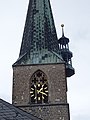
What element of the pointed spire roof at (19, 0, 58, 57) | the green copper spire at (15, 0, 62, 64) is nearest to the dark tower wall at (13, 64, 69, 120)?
the green copper spire at (15, 0, 62, 64)

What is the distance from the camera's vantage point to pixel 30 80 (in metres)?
31.6

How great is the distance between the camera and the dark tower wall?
30.4 meters

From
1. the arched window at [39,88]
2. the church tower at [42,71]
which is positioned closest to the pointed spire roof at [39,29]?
the church tower at [42,71]

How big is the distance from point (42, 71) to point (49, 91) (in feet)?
4.42

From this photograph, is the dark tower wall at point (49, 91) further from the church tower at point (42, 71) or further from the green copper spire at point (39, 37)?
the green copper spire at point (39, 37)

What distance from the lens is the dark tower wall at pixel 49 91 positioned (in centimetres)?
3036

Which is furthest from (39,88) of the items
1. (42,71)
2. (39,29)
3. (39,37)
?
(39,29)

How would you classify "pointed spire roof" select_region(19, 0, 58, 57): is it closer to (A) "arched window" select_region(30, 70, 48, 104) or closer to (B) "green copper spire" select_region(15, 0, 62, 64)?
(B) "green copper spire" select_region(15, 0, 62, 64)

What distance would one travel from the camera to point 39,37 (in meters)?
33.0

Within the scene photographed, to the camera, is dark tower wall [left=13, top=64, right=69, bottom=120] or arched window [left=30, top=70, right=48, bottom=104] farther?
arched window [left=30, top=70, right=48, bottom=104]

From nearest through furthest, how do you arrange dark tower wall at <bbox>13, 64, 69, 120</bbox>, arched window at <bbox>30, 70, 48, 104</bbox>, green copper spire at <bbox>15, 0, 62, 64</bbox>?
dark tower wall at <bbox>13, 64, 69, 120</bbox> → arched window at <bbox>30, 70, 48, 104</bbox> → green copper spire at <bbox>15, 0, 62, 64</bbox>

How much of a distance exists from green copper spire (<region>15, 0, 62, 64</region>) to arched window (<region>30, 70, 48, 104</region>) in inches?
35.4

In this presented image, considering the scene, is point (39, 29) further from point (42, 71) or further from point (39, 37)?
point (42, 71)

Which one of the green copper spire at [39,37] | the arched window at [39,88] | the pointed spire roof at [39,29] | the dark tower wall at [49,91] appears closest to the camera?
the dark tower wall at [49,91]
